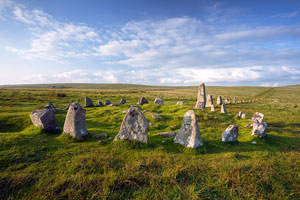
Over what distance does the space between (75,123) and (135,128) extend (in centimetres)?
457

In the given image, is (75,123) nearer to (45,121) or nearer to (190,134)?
(45,121)

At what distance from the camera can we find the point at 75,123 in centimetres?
1100

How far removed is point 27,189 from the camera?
512cm

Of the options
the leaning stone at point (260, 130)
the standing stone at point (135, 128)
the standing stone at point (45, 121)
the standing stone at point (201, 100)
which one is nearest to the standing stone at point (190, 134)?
the standing stone at point (135, 128)

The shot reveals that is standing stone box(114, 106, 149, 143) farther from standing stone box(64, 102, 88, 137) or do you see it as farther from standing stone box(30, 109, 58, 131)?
standing stone box(30, 109, 58, 131)

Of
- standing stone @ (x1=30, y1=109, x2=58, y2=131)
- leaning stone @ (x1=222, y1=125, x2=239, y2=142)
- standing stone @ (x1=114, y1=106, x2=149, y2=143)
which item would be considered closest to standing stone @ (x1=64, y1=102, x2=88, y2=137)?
standing stone @ (x1=30, y1=109, x2=58, y2=131)

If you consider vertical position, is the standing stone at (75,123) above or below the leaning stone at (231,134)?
above

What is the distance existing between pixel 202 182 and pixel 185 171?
900 millimetres

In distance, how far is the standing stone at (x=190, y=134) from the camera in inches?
397

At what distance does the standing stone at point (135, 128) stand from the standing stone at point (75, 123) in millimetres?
3112

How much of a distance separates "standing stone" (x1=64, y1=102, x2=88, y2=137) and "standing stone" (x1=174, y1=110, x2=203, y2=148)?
23.7 ft

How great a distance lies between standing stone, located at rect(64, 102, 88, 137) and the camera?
11.0m

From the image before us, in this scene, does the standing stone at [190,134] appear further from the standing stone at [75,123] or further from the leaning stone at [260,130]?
the standing stone at [75,123]

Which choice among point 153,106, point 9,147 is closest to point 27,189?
point 9,147
